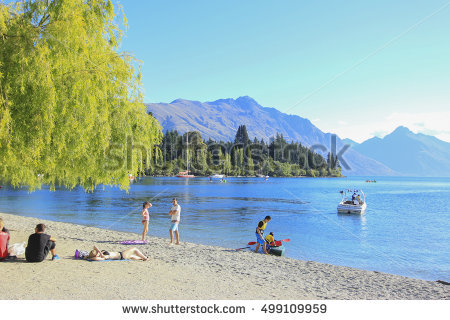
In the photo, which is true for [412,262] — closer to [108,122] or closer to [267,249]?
[267,249]

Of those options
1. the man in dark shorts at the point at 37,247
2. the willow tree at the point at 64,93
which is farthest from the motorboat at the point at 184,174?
the man in dark shorts at the point at 37,247

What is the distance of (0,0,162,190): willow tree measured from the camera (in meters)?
11.2

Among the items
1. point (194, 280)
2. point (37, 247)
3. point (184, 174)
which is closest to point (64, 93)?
point (37, 247)

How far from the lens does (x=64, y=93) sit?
11.8m

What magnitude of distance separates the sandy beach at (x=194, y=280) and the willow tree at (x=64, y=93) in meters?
3.87

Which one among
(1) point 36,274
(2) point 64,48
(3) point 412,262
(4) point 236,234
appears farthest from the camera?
(4) point 236,234

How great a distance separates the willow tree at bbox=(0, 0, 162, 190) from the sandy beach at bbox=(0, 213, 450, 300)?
3.87 metres

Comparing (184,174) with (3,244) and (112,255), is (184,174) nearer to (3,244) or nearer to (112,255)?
(112,255)

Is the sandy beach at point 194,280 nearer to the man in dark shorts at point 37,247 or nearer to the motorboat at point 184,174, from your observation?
the man in dark shorts at point 37,247

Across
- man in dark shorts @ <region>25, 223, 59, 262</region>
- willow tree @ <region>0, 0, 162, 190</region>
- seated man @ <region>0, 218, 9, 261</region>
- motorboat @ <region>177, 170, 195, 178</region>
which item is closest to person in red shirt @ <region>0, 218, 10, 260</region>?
seated man @ <region>0, 218, 9, 261</region>

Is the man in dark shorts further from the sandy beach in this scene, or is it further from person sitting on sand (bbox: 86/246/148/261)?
person sitting on sand (bbox: 86/246/148/261)
